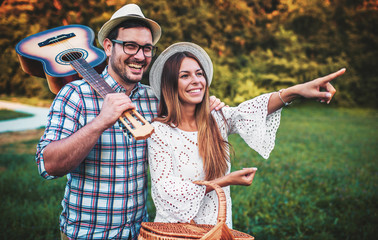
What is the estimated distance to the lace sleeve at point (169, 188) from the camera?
157 cm

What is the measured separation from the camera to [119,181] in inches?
69.2

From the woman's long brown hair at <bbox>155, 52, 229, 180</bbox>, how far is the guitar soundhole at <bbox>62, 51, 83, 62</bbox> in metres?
0.69

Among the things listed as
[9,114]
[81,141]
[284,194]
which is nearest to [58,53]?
[81,141]

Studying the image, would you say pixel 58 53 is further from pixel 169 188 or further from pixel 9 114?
pixel 9 114

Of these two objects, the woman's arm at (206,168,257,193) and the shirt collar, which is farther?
the shirt collar

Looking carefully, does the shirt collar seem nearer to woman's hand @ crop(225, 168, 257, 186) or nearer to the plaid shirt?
the plaid shirt

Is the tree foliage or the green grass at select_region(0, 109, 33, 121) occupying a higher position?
the tree foliage

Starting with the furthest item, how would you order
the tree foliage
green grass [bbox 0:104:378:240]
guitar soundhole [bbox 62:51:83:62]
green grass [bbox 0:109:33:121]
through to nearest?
the tree foliage < green grass [bbox 0:109:33:121] < green grass [bbox 0:104:378:240] < guitar soundhole [bbox 62:51:83:62]

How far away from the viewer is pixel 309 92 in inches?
64.1

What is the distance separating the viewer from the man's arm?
1.34m

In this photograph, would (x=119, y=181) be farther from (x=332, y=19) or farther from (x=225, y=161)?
(x=332, y=19)

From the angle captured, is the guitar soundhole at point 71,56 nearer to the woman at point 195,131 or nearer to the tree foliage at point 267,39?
the woman at point 195,131

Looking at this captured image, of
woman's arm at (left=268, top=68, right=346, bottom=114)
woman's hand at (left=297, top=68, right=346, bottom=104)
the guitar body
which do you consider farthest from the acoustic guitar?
woman's hand at (left=297, top=68, right=346, bottom=104)

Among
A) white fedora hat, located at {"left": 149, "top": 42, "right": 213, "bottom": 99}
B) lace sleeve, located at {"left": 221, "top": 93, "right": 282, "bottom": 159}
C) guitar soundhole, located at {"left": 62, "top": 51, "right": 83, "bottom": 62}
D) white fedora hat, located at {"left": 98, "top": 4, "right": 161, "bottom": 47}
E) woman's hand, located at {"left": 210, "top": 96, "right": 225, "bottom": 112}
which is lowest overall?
lace sleeve, located at {"left": 221, "top": 93, "right": 282, "bottom": 159}
